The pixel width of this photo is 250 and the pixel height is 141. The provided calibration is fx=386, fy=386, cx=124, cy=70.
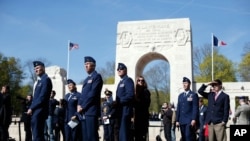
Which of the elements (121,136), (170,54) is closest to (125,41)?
(170,54)

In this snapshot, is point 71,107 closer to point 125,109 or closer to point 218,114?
point 125,109

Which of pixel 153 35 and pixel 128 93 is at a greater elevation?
pixel 153 35

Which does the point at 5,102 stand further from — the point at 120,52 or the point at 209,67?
the point at 209,67

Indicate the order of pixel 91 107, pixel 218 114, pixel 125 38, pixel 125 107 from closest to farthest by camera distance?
pixel 91 107, pixel 125 107, pixel 218 114, pixel 125 38

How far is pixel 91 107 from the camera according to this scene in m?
7.93

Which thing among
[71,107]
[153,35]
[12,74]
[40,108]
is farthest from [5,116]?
[12,74]

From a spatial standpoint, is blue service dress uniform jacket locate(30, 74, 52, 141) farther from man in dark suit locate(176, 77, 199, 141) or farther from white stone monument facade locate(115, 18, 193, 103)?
white stone monument facade locate(115, 18, 193, 103)

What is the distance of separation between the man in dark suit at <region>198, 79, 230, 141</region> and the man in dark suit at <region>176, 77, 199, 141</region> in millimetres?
478

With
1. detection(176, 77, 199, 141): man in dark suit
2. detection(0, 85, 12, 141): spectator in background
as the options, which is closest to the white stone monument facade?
detection(0, 85, 12, 141): spectator in background

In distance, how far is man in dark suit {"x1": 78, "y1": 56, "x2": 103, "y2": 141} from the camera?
7800 millimetres

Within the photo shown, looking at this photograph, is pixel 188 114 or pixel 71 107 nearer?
pixel 188 114

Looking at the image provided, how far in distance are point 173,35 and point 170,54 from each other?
63.6 inches

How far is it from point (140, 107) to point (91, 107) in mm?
1896

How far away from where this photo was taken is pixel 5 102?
1145 centimetres
